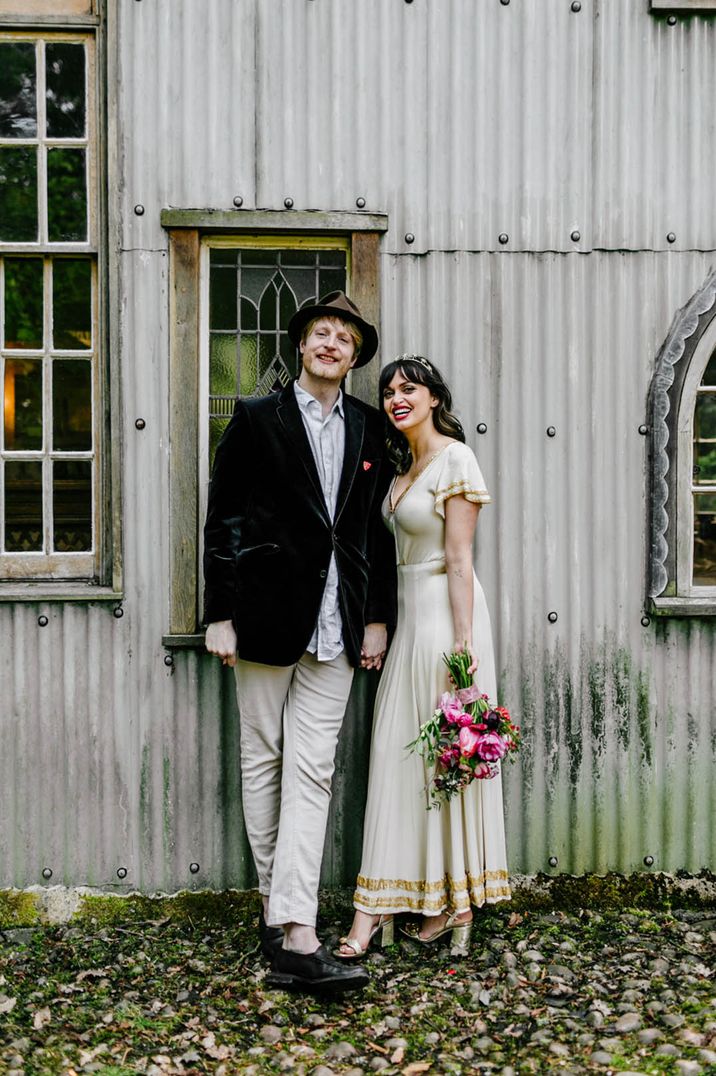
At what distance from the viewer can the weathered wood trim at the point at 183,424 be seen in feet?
15.2

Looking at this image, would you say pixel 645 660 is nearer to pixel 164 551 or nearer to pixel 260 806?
pixel 260 806

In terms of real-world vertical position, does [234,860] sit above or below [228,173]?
below

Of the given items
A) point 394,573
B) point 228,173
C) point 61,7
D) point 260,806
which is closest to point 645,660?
point 394,573

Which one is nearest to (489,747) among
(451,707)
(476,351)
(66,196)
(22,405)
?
(451,707)

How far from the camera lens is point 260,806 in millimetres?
4336

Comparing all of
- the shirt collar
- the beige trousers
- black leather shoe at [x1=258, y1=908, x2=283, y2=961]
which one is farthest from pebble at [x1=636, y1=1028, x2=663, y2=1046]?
the shirt collar

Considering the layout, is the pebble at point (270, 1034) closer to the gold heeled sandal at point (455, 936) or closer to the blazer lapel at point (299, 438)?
the gold heeled sandal at point (455, 936)

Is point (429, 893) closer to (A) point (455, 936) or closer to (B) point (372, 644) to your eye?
(A) point (455, 936)

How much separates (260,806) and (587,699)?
1600mm

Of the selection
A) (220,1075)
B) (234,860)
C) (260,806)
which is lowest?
(220,1075)

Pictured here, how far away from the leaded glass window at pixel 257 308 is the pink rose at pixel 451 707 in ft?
5.36

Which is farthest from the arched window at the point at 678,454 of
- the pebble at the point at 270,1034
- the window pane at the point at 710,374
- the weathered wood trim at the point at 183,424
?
the pebble at the point at 270,1034

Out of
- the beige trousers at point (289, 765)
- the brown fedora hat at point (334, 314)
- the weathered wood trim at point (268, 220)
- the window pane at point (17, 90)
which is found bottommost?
the beige trousers at point (289, 765)

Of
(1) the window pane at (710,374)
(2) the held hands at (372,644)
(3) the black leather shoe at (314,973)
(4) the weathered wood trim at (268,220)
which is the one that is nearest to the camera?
(3) the black leather shoe at (314,973)
